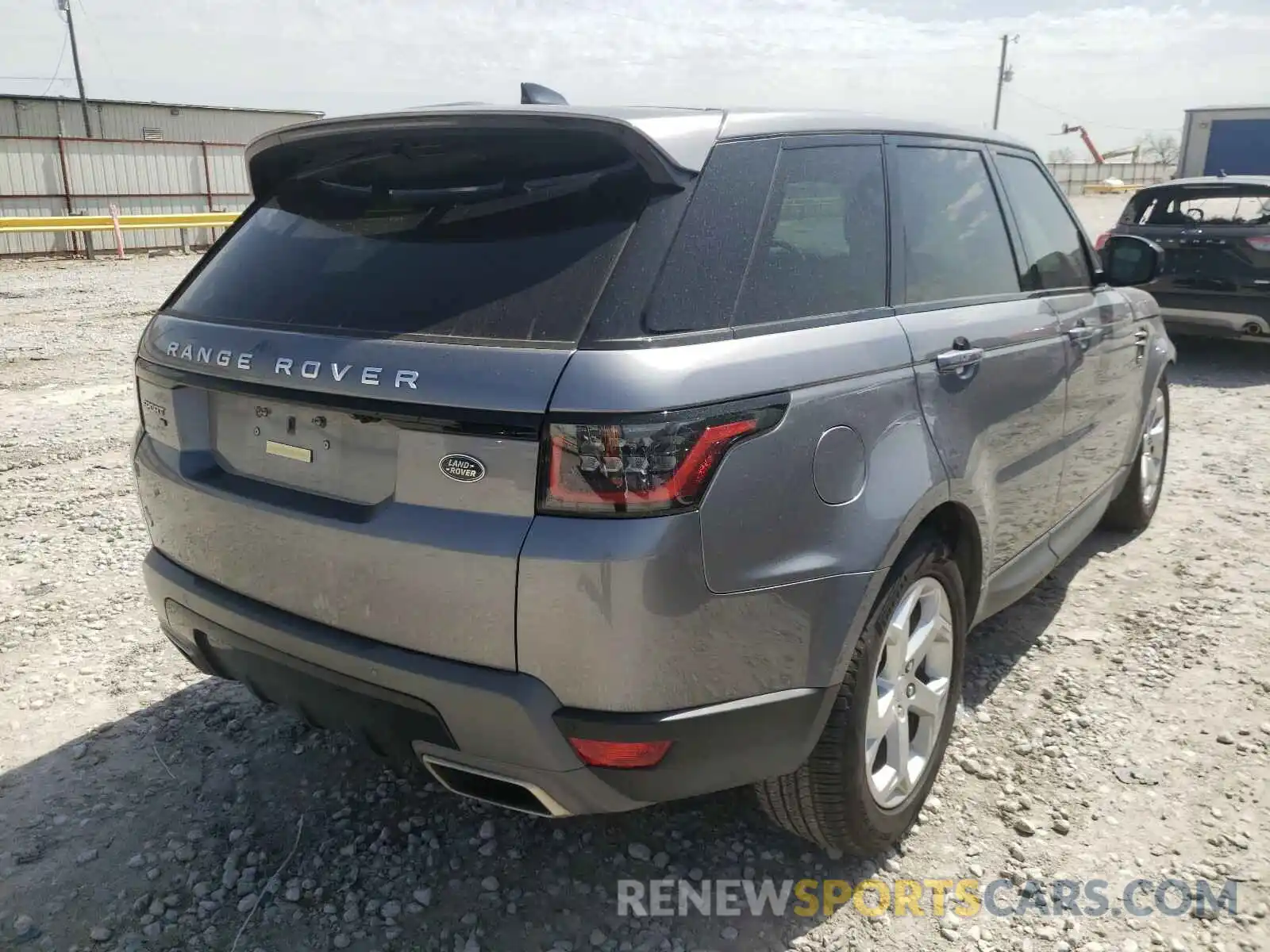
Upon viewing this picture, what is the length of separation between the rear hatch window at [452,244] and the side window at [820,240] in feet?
1.09

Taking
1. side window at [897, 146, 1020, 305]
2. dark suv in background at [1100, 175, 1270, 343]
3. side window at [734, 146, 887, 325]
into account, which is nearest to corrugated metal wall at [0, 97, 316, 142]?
dark suv in background at [1100, 175, 1270, 343]

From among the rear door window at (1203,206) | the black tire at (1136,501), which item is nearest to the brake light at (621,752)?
the black tire at (1136,501)

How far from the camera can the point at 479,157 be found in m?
2.25

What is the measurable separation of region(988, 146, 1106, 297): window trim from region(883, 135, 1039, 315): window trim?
0.01 meters

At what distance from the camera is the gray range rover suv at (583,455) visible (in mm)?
1918

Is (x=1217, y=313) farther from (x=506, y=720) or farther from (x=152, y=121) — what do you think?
(x=152, y=121)

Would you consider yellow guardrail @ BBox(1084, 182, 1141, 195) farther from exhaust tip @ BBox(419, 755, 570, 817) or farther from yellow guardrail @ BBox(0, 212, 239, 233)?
exhaust tip @ BBox(419, 755, 570, 817)

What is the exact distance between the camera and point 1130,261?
4.07 meters

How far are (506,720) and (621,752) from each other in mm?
241

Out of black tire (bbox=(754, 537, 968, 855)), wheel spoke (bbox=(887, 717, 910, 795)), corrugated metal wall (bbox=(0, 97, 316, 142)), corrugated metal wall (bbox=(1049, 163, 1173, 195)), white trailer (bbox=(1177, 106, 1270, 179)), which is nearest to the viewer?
black tire (bbox=(754, 537, 968, 855))

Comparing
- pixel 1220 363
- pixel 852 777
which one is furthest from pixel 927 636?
pixel 1220 363

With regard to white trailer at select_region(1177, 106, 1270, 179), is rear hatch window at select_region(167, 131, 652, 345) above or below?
above

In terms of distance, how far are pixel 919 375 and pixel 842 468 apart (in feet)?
1.59

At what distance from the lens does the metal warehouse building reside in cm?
2036
